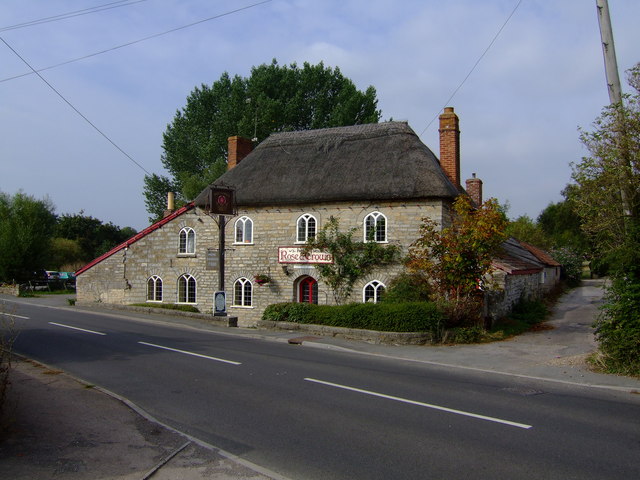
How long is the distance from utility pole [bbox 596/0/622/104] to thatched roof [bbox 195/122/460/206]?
8.57 m

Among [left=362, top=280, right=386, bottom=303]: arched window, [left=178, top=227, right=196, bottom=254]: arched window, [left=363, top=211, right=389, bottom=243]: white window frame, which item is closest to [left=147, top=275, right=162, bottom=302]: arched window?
[left=178, top=227, right=196, bottom=254]: arched window

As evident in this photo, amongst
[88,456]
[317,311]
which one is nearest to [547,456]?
[88,456]

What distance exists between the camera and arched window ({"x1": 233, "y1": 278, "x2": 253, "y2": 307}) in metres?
24.5

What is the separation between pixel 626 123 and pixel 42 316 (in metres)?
21.2

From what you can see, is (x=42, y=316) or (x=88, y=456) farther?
(x=42, y=316)

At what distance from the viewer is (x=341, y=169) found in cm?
2325

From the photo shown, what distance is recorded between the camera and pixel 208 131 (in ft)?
155

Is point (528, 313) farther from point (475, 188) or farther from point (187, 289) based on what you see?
point (187, 289)

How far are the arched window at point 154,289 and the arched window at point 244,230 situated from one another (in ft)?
18.3

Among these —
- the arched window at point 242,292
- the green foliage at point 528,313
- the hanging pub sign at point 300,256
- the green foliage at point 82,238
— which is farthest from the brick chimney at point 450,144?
A: the green foliage at point 82,238

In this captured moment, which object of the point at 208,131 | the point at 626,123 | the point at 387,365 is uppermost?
the point at 208,131

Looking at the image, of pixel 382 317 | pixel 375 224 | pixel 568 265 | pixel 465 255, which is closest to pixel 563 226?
pixel 568 265

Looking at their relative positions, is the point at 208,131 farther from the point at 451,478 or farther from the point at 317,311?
the point at 451,478

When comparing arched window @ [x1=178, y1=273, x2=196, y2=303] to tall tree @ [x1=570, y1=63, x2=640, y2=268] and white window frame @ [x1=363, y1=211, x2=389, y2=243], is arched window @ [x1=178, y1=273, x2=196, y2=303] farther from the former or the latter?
tall tree @ [x1=570, y1=63, x2=640, y2=268]
